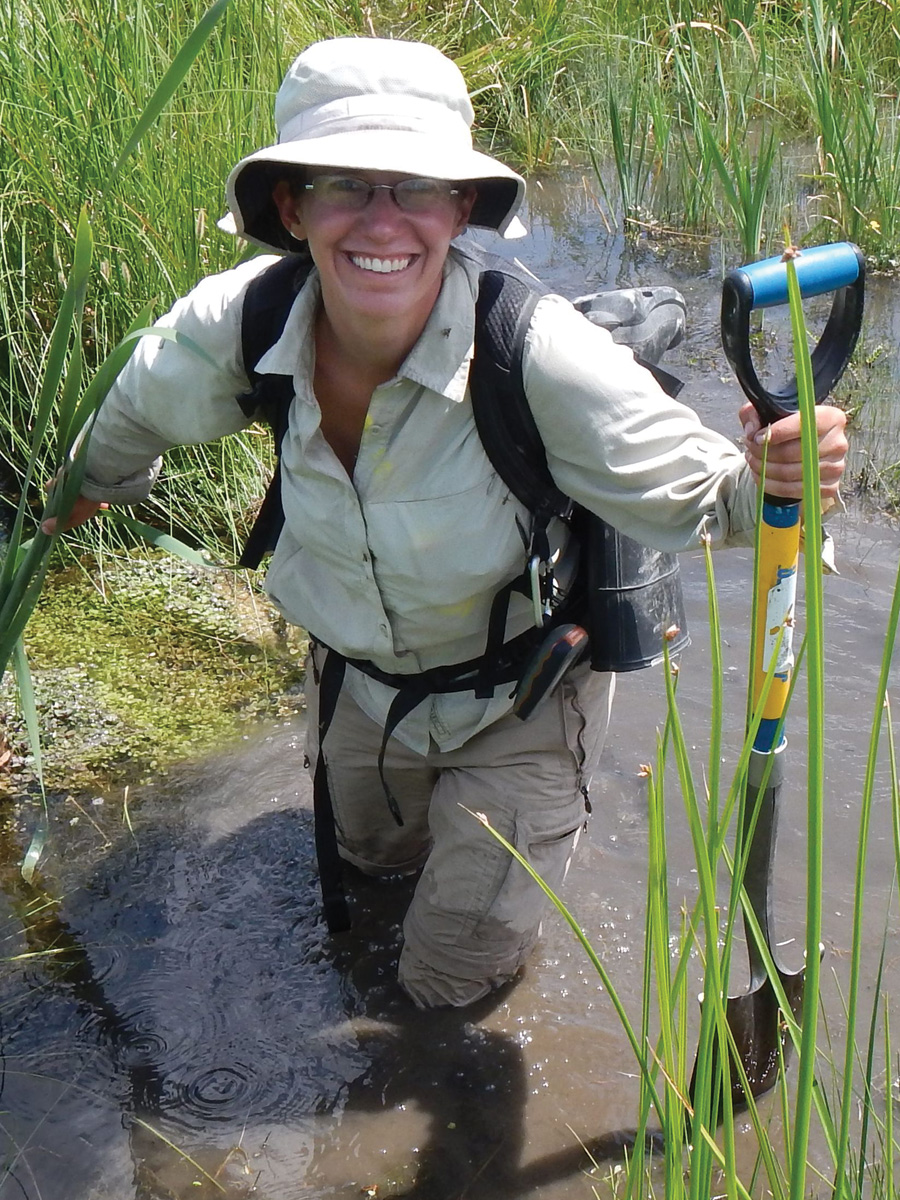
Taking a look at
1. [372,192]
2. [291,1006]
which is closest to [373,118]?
[372,192]

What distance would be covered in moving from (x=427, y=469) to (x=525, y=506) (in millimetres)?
174

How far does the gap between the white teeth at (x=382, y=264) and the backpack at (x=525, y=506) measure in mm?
161

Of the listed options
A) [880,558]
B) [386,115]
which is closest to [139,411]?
[386,115]

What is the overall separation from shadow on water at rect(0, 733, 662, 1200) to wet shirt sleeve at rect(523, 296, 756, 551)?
3.83ft

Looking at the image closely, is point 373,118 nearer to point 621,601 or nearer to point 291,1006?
point 621,601

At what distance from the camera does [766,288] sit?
1523 mm

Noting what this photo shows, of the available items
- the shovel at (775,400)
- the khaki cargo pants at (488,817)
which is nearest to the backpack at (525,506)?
the khaki cargo pants at (488,817)

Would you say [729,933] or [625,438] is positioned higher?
[625,438]

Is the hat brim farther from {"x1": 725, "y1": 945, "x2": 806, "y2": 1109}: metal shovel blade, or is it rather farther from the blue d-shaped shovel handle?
{"x1": 725, "y1": 945, "x2": 806, "y2": 1109}: metal shovel blade

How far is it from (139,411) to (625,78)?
15.6ft

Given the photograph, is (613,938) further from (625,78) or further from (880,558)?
(625,78)

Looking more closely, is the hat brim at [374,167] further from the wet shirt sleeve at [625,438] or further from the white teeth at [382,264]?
the wet shirt sleeve at [625,438]

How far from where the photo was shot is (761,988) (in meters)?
2.20

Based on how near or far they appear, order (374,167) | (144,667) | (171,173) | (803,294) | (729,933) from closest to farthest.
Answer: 1. (729,933)
2. (803,294)
3. (374,167)
4. (144,667)
5. (171,173)
